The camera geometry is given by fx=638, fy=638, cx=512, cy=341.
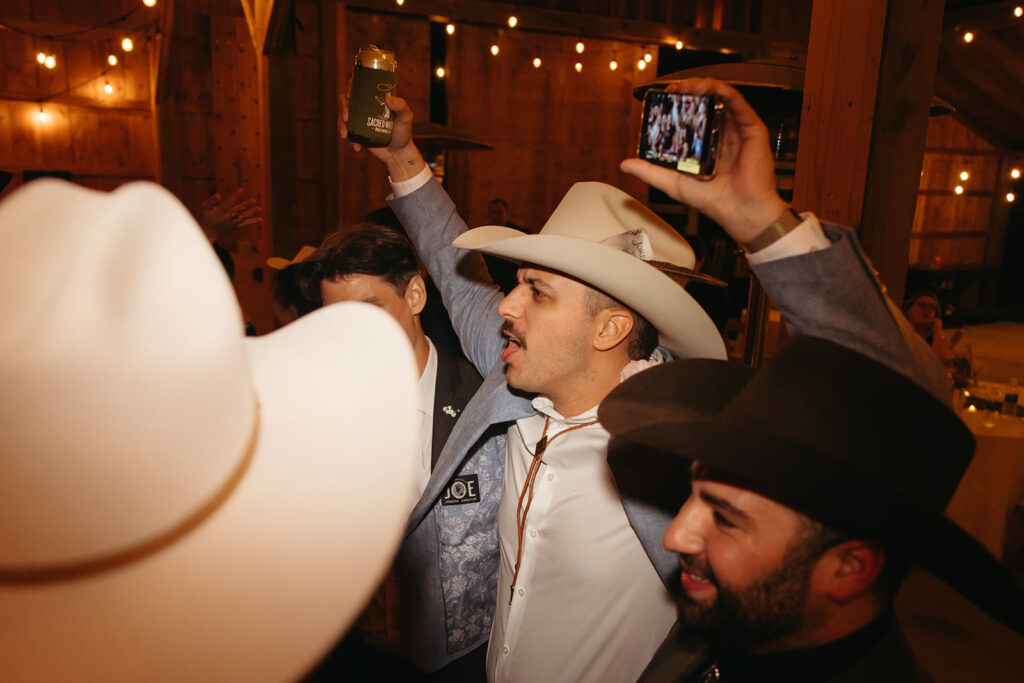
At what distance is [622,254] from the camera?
165cm

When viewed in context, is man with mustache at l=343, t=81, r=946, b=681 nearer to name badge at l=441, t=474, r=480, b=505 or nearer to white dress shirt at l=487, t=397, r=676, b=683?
white dress shirt at l=487, t=397, r=676, b=683

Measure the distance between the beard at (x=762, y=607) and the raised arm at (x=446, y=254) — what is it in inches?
47.2

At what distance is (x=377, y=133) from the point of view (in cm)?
200

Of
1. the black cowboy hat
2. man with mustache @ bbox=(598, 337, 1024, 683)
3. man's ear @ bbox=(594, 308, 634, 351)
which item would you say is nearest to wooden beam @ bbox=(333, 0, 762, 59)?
man's ear @ bbox=(594, 308, 634, 351)

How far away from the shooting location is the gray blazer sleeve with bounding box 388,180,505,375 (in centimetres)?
226

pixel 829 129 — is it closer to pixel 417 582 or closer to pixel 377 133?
pixel 377 133

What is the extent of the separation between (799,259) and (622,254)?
561mm

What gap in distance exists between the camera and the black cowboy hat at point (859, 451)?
3.21 feet

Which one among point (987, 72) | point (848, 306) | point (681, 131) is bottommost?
point (848, 306)

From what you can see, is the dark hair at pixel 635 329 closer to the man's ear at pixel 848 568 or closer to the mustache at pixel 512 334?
the mustache at pixel 512 334

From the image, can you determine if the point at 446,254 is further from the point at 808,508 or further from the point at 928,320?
the point at 928,320

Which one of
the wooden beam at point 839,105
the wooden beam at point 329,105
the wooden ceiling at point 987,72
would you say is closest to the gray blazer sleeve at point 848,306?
the wooden beam at point 839,105

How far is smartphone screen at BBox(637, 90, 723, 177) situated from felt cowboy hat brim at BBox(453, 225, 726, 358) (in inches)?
13.5

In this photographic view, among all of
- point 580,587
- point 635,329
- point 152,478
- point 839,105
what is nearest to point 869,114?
point 839,105
